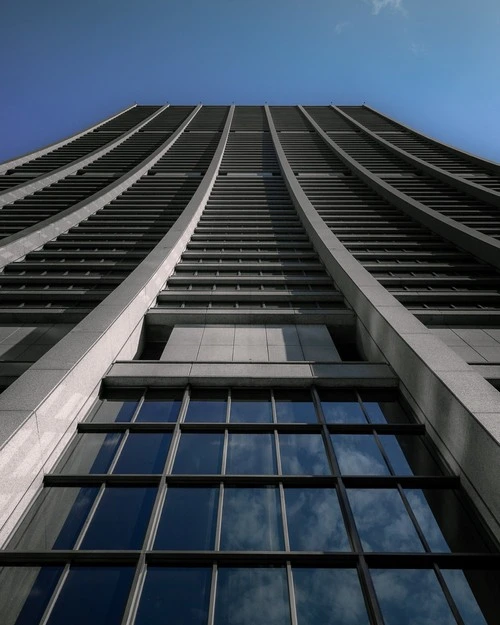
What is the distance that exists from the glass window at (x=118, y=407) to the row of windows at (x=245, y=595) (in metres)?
3.50

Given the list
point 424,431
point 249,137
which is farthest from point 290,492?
point 249,137

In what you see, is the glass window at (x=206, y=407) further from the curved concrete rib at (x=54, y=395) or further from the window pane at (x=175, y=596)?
the window pane at (x=175, y=596)

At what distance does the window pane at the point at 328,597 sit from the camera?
481 cm

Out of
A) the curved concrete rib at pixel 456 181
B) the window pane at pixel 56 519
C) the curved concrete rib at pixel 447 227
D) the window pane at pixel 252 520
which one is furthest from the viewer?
the curved concrete rib at pixel 456 181

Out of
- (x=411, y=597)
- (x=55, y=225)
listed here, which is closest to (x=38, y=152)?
(x=55, y=225)

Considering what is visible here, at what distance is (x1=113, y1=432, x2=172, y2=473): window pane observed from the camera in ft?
23.8

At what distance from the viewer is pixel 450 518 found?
634cm

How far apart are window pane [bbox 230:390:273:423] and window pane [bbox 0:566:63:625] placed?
4211 millimetres

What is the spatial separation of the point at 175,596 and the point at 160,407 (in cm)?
444

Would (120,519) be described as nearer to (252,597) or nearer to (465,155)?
(252,597)

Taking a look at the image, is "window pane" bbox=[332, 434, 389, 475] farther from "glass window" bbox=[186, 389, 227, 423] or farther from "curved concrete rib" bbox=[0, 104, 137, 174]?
Answer: "curved concrete rib" bbox=[0, 104, 137, 174]

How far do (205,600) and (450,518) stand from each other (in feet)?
13.2

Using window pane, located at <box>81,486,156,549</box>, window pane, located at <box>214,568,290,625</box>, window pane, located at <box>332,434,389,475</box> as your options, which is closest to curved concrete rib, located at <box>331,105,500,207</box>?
window pane, located at <box>332,434,389,475</box>

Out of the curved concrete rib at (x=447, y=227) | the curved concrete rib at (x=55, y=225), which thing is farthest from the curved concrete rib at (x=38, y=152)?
the curved concrete rib at (x=447, y=227)
